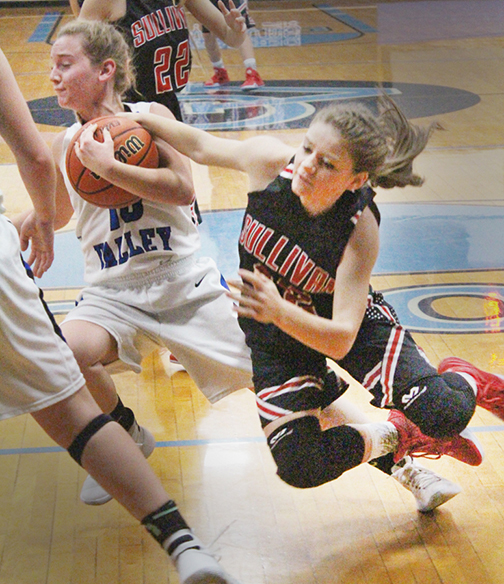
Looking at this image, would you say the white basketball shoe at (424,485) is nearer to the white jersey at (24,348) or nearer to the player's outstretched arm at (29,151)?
the white jersey at (24,348)

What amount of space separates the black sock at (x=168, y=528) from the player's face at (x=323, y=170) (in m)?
0.84

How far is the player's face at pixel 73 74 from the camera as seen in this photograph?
7.95ft

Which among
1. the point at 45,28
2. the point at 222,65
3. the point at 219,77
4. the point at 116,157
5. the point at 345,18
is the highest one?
the point at 116,157

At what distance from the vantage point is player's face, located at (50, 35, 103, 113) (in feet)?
7.95

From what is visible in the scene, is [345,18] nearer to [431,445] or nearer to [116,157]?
[116,157]

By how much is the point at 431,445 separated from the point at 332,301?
18.7 inches

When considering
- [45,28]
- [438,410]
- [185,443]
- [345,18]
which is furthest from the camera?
[345,18]

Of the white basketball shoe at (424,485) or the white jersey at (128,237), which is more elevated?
the white jersey at (128,237)

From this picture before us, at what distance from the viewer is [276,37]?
11.5 m

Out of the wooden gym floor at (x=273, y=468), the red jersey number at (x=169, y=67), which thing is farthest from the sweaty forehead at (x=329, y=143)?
the red jersey number at (x=169, y=67)

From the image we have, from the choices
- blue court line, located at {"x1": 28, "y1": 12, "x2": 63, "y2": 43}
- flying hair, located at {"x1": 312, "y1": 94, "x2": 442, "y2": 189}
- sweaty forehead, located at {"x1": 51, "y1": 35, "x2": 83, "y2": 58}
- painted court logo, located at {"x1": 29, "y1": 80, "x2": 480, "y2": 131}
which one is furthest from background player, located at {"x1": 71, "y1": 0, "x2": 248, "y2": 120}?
blue court line, located at {"x1": 28, "y1": 12, "x2": 63, "y2": 43}

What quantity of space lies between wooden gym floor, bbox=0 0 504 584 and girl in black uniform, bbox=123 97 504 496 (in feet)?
0.66

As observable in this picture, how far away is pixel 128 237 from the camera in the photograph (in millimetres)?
2484

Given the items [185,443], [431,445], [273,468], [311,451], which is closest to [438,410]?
[431,445]
